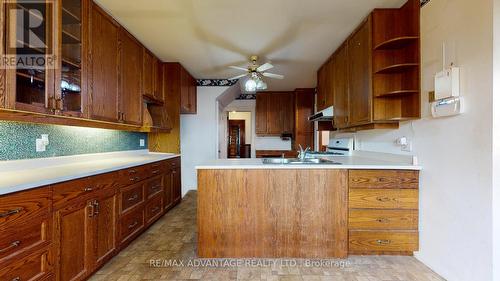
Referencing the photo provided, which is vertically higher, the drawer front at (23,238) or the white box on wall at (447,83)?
the white box on wall at (447,83)

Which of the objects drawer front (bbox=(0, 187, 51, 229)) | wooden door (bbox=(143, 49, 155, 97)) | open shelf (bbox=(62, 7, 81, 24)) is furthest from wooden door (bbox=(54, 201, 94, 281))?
wooden door (bbox=(143, 49, 155, 97))

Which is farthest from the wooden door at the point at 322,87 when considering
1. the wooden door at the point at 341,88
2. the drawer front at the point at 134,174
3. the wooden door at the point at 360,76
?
the drawer front at the point at 134,174

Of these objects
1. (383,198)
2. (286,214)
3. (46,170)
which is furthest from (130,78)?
(383,198)

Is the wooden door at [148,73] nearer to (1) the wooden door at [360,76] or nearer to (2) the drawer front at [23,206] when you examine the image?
(2) the drawer front at [23,206]

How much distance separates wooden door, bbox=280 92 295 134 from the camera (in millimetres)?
6191

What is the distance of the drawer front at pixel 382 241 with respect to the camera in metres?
2.29

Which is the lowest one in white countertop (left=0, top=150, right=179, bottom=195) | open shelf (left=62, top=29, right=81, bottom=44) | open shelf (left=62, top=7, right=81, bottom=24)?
white countertop (left=0, top=150, right=179, bottom=195)

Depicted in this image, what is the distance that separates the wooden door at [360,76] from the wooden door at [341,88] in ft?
0.41

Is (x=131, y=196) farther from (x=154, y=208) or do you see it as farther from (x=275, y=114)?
(x=275, y=114)

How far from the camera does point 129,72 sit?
9.66 feet

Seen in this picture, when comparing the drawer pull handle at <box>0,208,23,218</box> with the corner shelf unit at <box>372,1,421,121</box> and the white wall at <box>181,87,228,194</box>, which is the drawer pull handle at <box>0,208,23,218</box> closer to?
the corner shelf unit at <box>372,1,421,121</box>

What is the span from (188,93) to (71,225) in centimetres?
311

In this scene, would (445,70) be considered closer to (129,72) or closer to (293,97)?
(129,72)

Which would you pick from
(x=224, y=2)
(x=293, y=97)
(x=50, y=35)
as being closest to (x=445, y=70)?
(x=224, y=2)
